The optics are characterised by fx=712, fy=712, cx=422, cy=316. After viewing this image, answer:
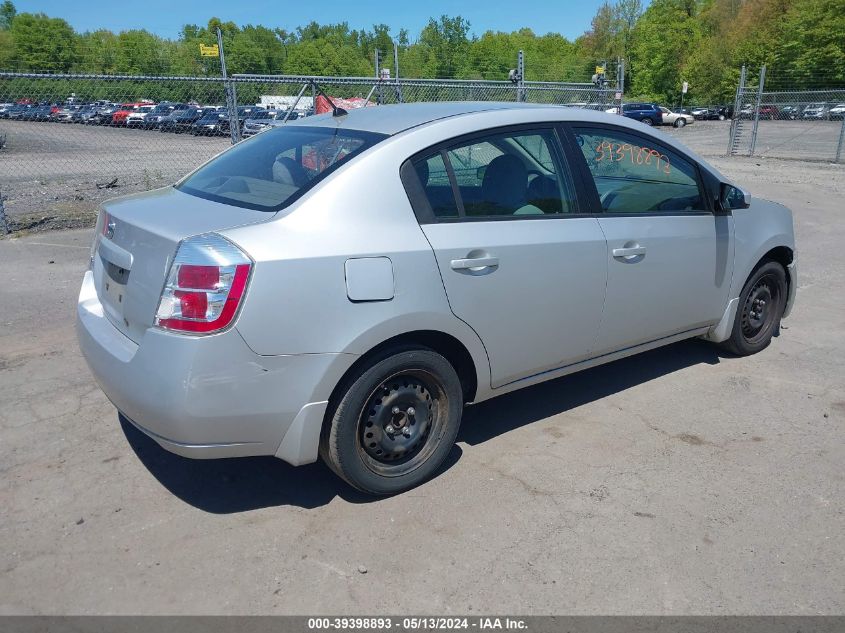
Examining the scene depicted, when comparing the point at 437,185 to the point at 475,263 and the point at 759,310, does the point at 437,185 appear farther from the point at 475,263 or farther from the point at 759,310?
the point at 759,310

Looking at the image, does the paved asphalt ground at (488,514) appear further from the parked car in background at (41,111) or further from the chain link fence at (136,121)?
the parked car in background at (41,111)

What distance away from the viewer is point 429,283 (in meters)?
3.21

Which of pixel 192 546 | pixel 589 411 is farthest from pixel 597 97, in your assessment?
pixel 192 546

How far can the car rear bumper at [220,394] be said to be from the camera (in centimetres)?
279

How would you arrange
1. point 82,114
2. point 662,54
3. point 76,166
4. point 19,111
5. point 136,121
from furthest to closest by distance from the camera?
point 662,54
point 82,114
point 19,111
point 76,166
point 136,121

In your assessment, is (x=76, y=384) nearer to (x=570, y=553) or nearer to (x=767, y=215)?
(x=570, y=553)

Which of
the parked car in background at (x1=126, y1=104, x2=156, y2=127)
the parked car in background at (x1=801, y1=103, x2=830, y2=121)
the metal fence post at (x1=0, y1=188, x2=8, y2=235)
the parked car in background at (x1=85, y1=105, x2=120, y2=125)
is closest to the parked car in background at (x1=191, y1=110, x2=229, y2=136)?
the parked car in background at (x1=85, y1=105, x2=120, y2=125)

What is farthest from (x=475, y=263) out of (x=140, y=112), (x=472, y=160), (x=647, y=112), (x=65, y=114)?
(x=647, y=112)

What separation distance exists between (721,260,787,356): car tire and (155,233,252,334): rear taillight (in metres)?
3.62

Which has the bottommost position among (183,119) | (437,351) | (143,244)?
(437,351)

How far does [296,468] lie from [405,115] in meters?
1.93

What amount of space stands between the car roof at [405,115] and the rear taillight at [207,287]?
1084mm

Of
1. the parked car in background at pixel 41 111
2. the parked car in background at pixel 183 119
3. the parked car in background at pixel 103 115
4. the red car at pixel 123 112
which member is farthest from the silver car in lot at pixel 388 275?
the red car at pixel 123 112

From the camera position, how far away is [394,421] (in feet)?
11.0
